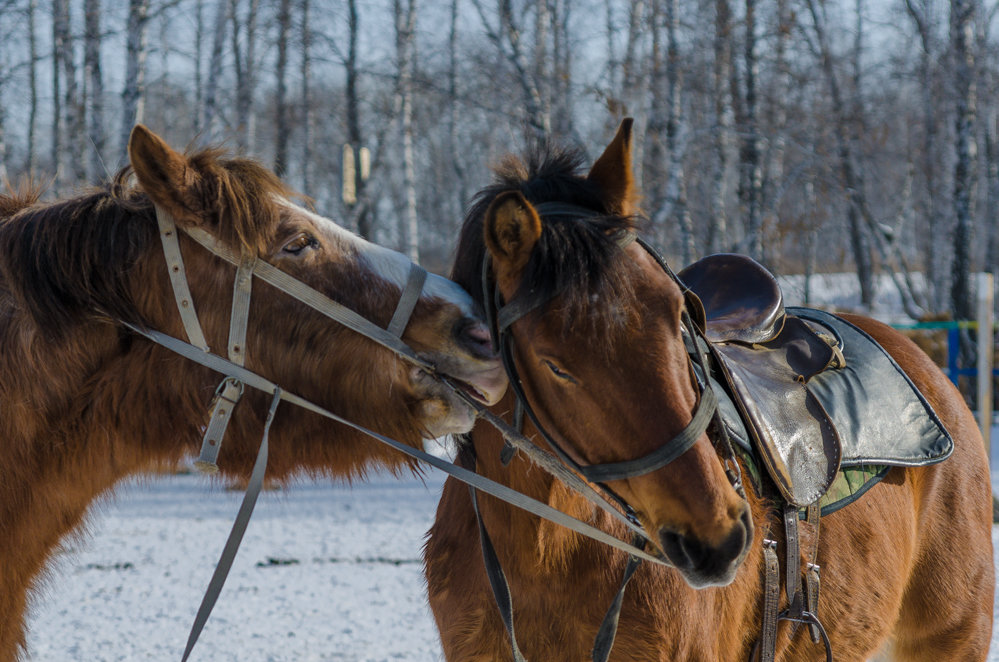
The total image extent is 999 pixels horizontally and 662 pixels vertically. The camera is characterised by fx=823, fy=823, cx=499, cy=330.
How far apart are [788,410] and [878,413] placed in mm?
485

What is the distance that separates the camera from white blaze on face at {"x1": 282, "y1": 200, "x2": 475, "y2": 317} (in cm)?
176

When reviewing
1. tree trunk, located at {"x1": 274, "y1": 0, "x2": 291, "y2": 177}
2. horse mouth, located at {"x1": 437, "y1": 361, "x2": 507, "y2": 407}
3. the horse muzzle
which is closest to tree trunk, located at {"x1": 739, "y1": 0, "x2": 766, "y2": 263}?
tree trunk, located at {"x1": 274, "y1": 0, "x2": 291, "y2": 177}

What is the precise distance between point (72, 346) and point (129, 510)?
705 cm

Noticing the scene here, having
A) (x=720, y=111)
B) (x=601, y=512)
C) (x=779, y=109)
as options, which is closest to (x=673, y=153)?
(x=720, y=111)

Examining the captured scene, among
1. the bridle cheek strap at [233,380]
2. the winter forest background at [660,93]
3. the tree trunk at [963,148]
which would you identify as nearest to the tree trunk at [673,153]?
the winter forest background at [660,93]

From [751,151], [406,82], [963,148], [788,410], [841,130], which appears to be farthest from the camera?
[841,130]

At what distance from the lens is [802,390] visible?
8.06 ft

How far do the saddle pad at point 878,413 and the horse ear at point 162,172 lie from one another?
6.15ft

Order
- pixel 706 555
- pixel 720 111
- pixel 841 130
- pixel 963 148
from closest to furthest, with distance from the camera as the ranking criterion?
pixel 706 555, pixel 720 111, pixel 963 148, pixel 841 130

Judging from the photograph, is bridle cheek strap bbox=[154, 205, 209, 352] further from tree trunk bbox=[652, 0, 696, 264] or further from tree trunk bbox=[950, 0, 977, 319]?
tree trunk bbox=[950, 0, 977, 319]

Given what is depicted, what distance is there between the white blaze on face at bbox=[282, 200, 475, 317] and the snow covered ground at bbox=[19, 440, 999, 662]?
3.11ft

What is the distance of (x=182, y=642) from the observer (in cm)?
445

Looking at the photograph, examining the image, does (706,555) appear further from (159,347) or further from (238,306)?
(159,347)

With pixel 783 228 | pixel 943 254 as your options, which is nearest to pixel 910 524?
pixel 783 228
